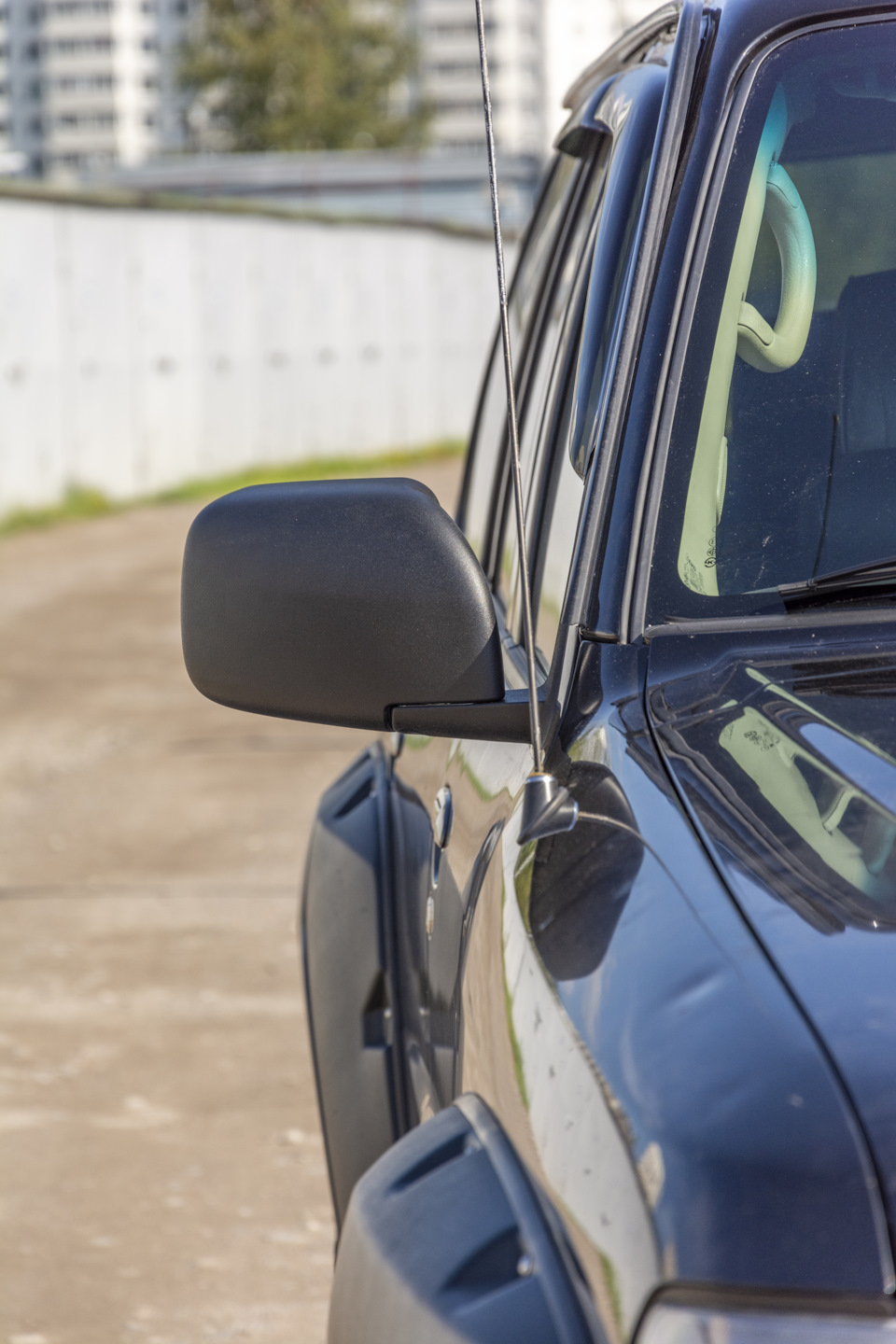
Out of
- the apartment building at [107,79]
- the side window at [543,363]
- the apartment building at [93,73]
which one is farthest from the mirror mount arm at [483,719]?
the apartment building at [93,73]

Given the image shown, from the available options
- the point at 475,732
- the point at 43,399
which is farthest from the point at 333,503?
the point at 43,399

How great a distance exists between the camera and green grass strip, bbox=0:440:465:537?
48.1 ft

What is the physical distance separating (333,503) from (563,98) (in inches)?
61.4

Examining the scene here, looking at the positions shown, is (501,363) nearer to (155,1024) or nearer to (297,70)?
(155,1024)

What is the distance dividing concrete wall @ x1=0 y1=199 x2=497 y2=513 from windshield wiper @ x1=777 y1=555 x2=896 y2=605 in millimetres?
13150

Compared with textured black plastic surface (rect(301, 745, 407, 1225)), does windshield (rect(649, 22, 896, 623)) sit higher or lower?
higher

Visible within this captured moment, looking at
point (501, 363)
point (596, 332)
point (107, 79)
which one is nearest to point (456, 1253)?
point (596, 332)

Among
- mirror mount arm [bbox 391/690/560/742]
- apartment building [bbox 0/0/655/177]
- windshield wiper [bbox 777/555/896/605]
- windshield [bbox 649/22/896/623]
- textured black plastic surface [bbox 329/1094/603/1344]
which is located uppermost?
windshield [bbox 649/22/896/623]

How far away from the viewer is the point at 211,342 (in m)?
17.8

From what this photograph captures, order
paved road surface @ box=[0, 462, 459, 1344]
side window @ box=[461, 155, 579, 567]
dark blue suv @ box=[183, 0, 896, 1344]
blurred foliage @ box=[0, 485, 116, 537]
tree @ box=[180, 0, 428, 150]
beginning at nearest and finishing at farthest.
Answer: dark blue suv @ box=[183, 0, 896, 1344] → side window @ box=[461, 155, 579, 567] → paved road surface @ box=[0, 462, 459, 1344] → blurred foliage @ box=[0, 485, 116, 537] → tree @ box=[180, 0, 428, 150]

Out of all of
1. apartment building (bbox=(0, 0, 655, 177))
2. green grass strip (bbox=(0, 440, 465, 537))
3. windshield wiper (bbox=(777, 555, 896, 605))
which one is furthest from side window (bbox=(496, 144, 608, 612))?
apartment building (bbox=(0, 0, 655, 177))

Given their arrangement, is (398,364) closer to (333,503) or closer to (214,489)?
(214,489)

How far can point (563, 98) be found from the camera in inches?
113

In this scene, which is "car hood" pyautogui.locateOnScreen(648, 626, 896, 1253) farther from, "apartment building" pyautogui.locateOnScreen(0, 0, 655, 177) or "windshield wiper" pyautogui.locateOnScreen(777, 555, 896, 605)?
"apartment building" pyautogui.locateOnScreen(0, 0, 655, 177)
